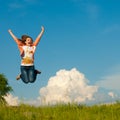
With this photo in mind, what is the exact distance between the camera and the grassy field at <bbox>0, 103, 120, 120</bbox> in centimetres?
1922

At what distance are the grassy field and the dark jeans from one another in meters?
1.71

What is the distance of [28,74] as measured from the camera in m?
23.4

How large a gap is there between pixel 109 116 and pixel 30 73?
17.8 feet

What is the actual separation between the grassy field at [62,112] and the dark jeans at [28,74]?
67.4 inches

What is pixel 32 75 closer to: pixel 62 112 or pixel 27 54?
pixel 27 54

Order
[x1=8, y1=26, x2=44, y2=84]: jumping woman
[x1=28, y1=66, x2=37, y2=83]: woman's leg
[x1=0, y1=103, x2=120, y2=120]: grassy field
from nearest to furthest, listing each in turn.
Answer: [x1=0, y1=103, x2=120, y2=120]: grassy field, [x1=28, y1=66, x2=37, y2=83]: woman's leg, [x1=8, y1=26, x2=44, y2=84]: jumping woman

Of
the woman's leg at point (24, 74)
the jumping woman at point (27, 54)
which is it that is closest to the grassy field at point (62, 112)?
the woman's leg at point (24, 74)

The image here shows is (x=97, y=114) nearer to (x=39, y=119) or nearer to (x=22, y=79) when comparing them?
(x=39, y=119)

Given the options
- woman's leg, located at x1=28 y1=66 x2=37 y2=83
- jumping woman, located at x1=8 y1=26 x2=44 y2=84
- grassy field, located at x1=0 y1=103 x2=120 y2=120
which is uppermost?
jumping woman, located at x1=8 y1=26 x2=44 y2=84

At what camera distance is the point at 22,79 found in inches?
917

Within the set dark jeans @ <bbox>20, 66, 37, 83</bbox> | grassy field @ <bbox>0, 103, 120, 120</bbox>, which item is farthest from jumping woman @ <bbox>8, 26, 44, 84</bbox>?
grassy field @ <bbox>0, 103, 120, 120</bbox>

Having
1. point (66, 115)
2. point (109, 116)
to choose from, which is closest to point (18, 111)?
point (66, 115)

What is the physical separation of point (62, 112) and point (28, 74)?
3735 millimetres

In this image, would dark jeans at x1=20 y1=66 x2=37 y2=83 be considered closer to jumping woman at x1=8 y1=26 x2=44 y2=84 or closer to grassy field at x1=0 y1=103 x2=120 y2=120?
jumping woman at x1=8 y1=26 x2=44 y2=84
